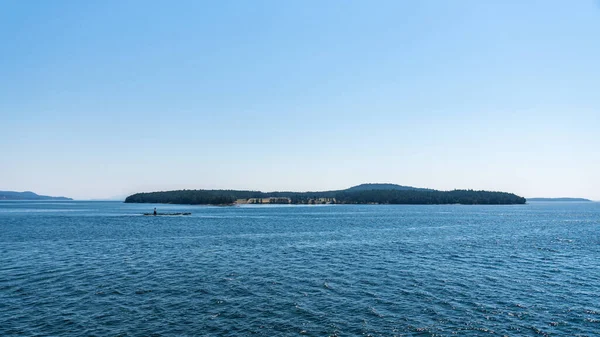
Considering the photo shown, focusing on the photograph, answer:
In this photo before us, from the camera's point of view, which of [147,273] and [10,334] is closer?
[10,334]

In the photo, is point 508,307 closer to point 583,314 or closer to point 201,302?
point 583,314

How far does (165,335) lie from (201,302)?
6.95 metres

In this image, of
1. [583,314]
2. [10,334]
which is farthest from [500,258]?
[10,334]

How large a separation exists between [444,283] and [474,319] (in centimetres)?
1067

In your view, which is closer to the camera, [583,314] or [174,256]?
[583,314]

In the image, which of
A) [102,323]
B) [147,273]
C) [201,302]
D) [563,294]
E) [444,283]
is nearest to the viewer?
[102,323]

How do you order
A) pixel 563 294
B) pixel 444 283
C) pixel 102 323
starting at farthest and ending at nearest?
1. pixel 444 283
2. pixel 563 294
3. pixel 102 323

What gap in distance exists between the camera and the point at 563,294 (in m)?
34.5

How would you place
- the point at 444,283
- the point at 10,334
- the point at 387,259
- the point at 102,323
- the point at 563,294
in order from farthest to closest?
the point at 387,259 → the point at 444,283 → the point at 563,294 → the point at 102,323 → the point at 10,334

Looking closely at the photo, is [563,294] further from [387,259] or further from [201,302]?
[201,302]

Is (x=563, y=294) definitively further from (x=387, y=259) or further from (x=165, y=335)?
(x=165, y=335)

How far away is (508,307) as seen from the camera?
99.5ft

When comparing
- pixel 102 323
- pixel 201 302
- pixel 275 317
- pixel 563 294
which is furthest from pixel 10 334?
pixel 563 294

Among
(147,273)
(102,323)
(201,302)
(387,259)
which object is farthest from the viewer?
(387,259)
